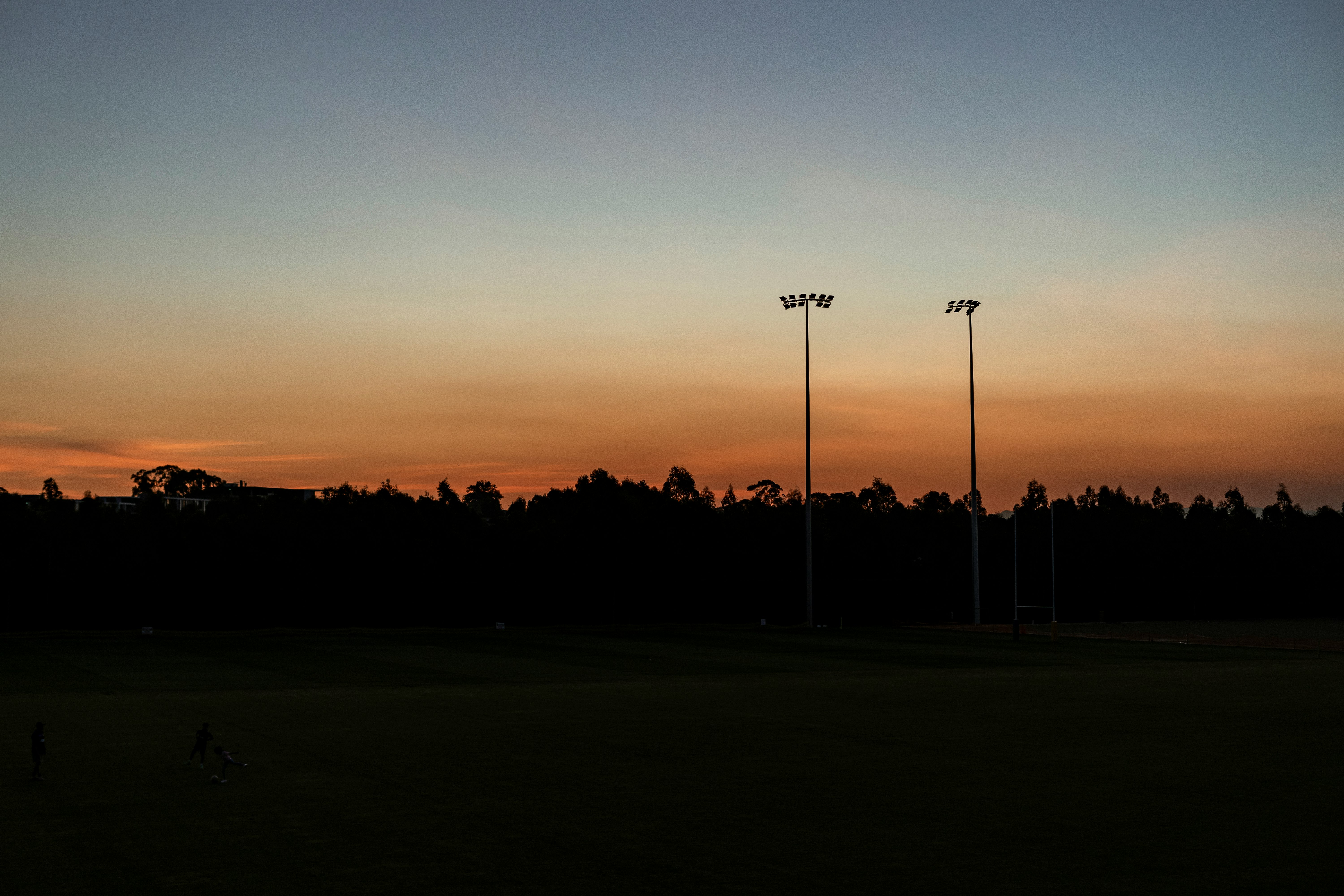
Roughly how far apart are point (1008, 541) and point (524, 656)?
280ft

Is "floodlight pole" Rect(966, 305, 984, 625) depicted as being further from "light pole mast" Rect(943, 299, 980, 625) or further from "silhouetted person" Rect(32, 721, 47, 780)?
"silhouetted person" Rect(32, 721, 47, 780)

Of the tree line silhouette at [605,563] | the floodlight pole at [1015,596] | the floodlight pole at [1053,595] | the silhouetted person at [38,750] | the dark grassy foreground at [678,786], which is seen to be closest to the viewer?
the dark grassy foreground at [678,786]

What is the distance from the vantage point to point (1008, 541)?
14112cm

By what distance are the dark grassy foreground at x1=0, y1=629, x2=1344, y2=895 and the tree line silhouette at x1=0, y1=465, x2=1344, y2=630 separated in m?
50.8

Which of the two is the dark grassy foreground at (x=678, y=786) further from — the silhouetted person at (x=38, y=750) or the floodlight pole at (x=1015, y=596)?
the floodlight pole at (x=1015, y=596)

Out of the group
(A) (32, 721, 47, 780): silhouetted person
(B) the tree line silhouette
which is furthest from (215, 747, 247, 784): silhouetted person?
(B) the tree line silhouette

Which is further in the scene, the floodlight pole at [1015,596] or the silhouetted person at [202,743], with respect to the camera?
the floodlight pole at [1015,596]

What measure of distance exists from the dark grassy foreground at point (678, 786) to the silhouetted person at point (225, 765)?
0.40 metres

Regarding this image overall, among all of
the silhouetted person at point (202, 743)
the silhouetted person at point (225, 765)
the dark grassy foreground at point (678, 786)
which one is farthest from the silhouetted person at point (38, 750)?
the silhouetted person at point (225, 765)

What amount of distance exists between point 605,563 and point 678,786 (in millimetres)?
89694

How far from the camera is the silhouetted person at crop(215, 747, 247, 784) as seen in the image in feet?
83.6

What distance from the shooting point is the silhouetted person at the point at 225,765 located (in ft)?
83.6

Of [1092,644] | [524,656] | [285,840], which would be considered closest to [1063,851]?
[285,840]

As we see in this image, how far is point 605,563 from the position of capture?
115125 mm
